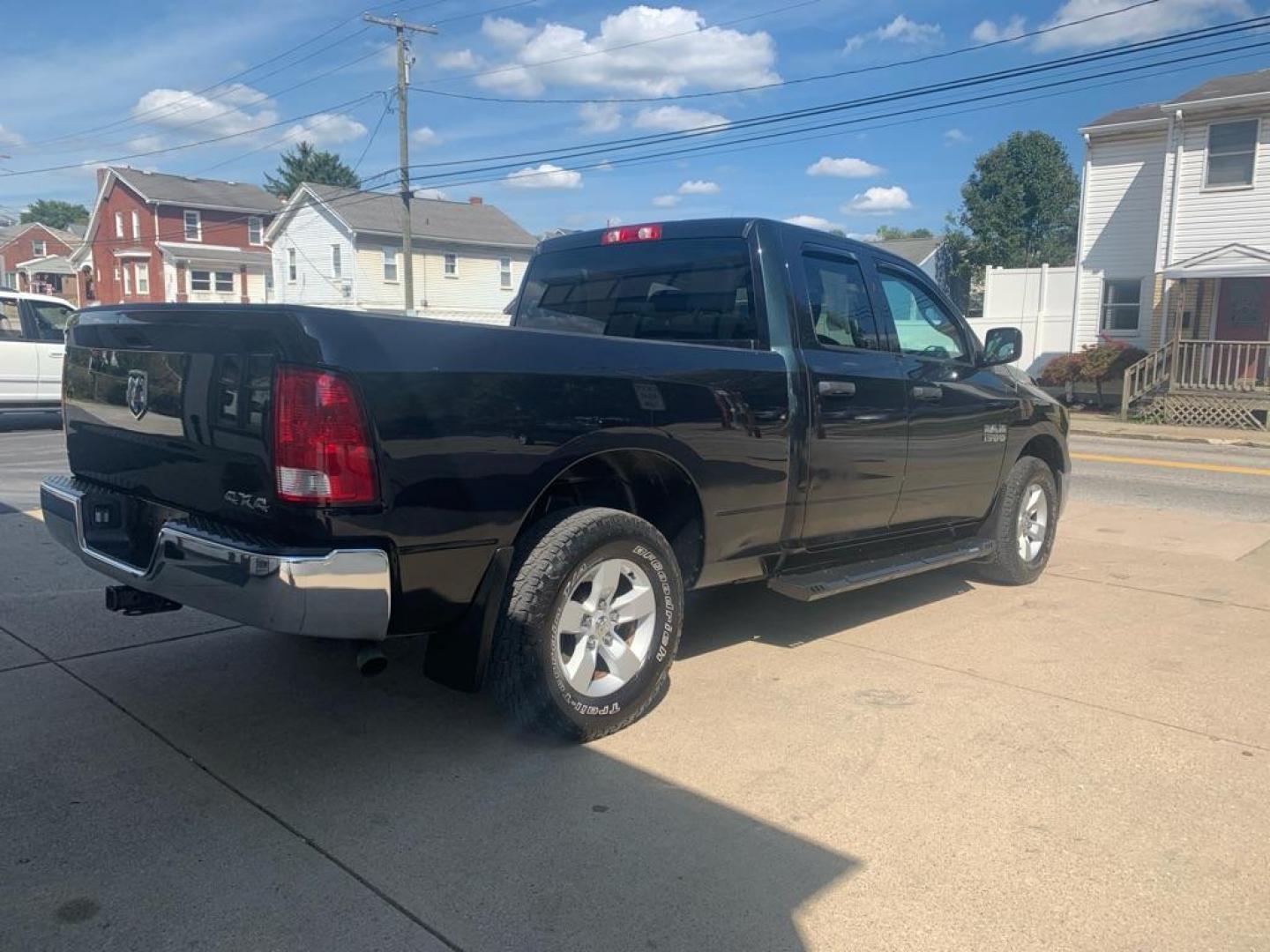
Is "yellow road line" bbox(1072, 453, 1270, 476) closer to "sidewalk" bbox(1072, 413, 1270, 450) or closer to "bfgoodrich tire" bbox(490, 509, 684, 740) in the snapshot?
"sidewalk" bbox(1072, 413, 1270, 450)

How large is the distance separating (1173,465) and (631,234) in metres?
10.9

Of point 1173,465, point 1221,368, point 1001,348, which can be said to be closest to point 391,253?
point 1221,368

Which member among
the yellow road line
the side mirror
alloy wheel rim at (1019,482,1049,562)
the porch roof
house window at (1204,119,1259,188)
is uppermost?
house window at (1204,119,1259,188)

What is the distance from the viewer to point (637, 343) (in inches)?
155

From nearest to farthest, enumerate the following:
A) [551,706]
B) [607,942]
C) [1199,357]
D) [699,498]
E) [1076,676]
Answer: [607,942] < [551,706] < [699,498] < [1076,676] < [1199,357]

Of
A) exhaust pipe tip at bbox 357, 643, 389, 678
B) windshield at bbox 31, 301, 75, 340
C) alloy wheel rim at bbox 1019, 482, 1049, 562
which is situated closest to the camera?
exhaust pipe tip at bbox 357, 643, 389, 678

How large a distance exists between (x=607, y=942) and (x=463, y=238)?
40046mm

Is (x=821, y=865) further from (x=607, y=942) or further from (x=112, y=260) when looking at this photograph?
(x=112, y=260)

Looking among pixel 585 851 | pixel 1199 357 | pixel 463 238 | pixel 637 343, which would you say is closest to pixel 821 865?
pixel 585 851

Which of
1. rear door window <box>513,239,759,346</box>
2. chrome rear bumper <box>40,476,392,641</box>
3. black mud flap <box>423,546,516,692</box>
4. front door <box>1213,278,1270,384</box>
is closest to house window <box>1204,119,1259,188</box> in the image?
front door <box>1213,278,1270,384</box>

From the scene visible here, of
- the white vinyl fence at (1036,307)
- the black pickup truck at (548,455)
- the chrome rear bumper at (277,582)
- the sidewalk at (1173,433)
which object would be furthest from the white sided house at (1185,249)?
the chrome rear bumper at (277,582)

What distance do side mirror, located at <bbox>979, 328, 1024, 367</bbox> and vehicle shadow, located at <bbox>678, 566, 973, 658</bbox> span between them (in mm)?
1423

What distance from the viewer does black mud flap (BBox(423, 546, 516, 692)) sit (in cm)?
351

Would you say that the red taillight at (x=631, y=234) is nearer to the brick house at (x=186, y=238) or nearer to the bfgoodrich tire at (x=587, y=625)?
the bfgoodrich tire at (x=587, y=625)
